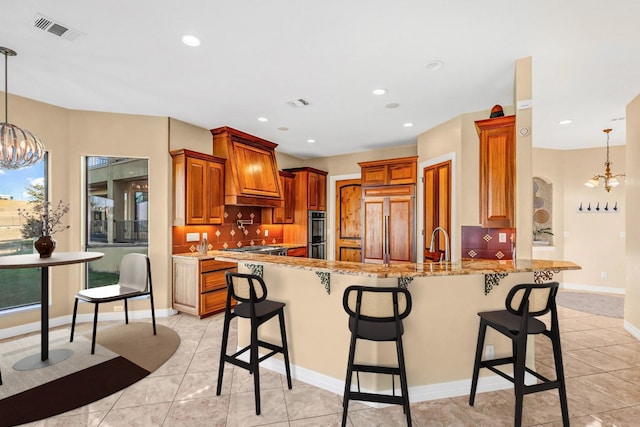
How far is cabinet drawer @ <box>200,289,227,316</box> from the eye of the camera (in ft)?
14.0

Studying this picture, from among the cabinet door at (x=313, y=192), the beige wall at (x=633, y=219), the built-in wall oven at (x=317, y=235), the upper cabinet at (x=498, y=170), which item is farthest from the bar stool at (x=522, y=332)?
the cabinet door at (x=313, y=192)

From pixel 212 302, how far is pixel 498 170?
3813 mm

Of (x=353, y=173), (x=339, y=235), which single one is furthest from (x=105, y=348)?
(x=353, y=173)

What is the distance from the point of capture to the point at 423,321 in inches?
95.1

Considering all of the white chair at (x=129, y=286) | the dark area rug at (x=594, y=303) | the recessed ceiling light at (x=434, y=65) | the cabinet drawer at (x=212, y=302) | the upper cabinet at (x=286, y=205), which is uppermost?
the recessed ceiling light at (x=434, y=65)

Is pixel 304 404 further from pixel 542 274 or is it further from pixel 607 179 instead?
pixel 607 179

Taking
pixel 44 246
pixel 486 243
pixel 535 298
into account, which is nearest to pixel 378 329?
pixel 535 298

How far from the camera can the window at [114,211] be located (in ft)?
14.1

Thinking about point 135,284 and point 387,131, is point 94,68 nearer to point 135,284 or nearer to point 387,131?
point 135,284

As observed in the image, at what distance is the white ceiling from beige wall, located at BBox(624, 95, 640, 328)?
0.30m

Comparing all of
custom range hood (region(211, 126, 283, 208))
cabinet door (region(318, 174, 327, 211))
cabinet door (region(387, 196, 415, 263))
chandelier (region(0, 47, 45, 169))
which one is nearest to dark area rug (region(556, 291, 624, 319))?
cabinet door (region(387, 196, 415, 263))

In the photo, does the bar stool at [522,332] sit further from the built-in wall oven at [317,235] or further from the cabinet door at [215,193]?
the built-in wall oven at [317,235]

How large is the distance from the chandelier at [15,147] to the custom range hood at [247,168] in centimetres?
225

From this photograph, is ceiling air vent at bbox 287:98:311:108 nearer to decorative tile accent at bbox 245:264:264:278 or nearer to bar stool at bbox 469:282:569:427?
decorative tile accent at bbox 245:264:264:278
